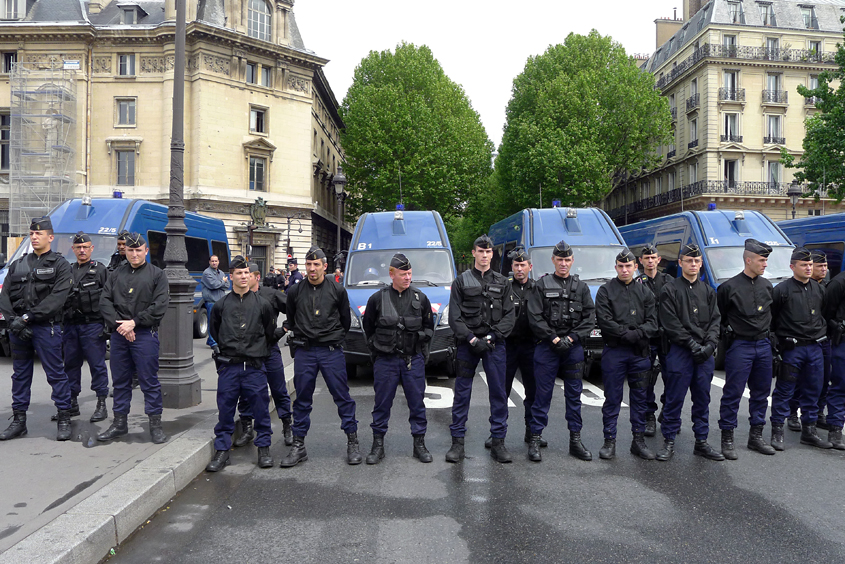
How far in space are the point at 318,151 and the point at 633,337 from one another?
39676 mm

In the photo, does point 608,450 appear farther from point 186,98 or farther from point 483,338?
point 186,98

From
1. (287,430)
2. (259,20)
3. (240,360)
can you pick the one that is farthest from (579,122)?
(240,360)

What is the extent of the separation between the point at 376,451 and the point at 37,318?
3.49 meters

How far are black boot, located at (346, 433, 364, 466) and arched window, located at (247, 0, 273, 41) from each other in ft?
115

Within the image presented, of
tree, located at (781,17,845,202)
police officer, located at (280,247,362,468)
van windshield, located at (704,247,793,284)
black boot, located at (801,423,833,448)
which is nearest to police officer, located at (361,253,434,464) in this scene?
police officer, located at (280,247,362,468)

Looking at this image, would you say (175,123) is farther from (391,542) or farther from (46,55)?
(46,55)

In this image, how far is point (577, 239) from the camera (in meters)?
11.4

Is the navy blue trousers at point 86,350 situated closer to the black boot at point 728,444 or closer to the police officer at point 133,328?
Answer: the police officer at point 133,328

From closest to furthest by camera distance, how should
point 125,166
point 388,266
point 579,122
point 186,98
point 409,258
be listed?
1. point 388,266
2. point 409,258
3. point 186,98
4. point 579,122
5. point 125,166

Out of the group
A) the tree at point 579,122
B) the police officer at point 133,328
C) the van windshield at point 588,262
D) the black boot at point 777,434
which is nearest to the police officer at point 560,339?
the black boot at point 777,434

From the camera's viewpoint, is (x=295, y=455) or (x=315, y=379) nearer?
(x=295, y=455)

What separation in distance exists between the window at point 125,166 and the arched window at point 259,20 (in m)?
9.60

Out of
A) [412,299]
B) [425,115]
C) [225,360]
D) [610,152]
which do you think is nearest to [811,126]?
[610,152]

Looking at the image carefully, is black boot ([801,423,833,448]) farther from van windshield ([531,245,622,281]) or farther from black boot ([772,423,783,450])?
van windshield ([531,245,622,281])
